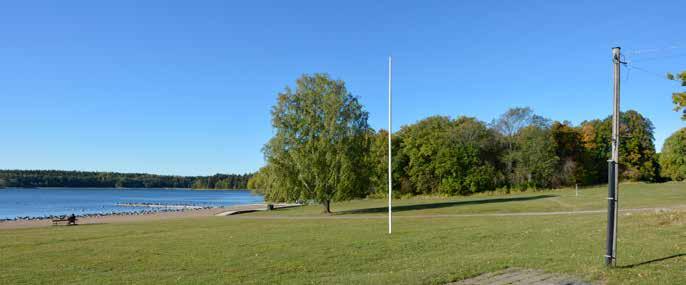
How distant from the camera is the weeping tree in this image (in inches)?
1511

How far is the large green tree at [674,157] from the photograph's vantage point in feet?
233

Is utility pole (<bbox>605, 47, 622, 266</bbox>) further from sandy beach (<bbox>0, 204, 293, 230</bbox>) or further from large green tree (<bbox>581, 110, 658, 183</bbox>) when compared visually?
large green tree (<bbox>581, 110, 658, 183</bbox>)

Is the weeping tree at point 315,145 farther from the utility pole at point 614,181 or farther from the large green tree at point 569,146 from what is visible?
the large green tree at point 569,146

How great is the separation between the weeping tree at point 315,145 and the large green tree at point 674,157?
180 ft

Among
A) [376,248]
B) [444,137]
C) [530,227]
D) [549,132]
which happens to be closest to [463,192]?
[444,137]

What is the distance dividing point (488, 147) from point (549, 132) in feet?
29.0

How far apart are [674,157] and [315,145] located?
201 ft

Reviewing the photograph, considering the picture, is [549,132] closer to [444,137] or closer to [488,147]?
[488,147]

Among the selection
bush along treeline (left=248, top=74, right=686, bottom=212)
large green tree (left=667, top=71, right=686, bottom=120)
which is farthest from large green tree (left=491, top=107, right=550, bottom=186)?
large green tree (left=667, top=71, right=686, bottom=120)

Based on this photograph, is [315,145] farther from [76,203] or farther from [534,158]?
[76,203]

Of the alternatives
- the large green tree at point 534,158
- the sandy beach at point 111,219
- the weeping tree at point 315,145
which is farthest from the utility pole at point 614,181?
the large green tree at point 534,158

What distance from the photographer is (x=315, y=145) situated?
127 feet

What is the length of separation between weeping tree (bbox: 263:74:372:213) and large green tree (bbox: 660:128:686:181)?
180 ft

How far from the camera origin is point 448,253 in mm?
13320
